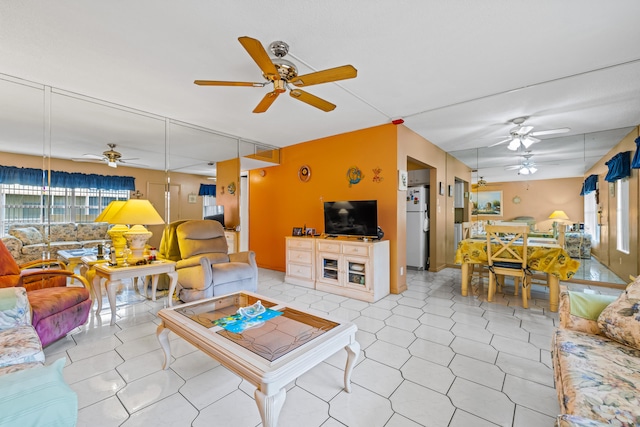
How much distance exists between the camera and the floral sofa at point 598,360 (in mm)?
1014

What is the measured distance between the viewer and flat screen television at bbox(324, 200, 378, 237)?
12.3 ft

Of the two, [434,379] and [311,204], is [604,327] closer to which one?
[434,379]

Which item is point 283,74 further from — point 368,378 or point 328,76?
point 368,378

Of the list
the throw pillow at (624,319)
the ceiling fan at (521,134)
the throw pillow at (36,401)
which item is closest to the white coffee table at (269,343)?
the throw pillow at (36,401)

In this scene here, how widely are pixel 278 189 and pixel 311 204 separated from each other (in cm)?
92

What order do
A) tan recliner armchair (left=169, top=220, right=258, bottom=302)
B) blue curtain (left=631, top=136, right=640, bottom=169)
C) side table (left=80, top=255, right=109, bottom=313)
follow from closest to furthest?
side table (left=80, top=255, right=109, bottom=313) < tan recliner armchair (left=169, top=220, right=258, bottom=302) < blue curtain (left=631, top=136, right=640, bottom=169)

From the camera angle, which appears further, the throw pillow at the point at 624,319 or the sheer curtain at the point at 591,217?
the sheer curtain at the point at 591,217

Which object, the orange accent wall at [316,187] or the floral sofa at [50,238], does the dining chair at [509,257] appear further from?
the floral sofa at [50,238]

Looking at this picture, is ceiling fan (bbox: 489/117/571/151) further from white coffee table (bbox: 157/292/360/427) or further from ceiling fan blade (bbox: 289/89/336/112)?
white coffee table (bbox: 157/292/360/427)

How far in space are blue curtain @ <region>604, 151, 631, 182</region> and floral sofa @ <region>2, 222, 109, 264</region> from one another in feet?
23.9

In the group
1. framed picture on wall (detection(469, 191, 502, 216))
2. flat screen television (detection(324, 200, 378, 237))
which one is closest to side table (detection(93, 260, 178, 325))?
flat screen television (detection(324, 200, 378, 237))

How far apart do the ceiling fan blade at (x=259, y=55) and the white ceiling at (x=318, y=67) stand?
0.91ft

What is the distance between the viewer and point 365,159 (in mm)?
4090

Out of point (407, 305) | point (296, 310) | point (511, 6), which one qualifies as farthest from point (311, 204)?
point (511, 6)
